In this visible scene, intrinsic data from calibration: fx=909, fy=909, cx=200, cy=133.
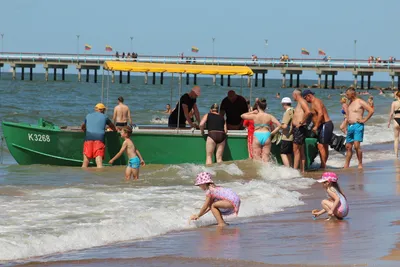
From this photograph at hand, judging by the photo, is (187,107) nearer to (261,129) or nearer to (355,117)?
(261,129)

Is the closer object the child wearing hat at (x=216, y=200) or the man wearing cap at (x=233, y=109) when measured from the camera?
the child wearing hat at (x=216, y=200)

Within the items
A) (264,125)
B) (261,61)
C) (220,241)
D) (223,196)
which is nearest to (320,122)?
(264,125)

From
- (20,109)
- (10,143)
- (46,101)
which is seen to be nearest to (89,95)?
(46,101)

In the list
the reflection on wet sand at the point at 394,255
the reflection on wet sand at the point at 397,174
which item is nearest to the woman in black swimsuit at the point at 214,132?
the reflection on wet sand at the point at 397,174

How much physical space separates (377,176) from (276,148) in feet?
5.95

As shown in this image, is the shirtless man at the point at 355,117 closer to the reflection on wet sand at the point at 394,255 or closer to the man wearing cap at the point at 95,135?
the man wearing cap at the point at 95,135

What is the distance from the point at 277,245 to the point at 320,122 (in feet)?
23.3

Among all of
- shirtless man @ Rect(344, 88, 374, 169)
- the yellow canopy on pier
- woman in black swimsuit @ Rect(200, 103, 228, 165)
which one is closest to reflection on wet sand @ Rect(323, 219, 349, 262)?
woman in black swimsuit @ Rect(200, 103, 228, 165)

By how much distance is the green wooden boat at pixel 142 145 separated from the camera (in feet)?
49.3

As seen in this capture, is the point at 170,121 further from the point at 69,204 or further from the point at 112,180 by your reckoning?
the point at 69,204

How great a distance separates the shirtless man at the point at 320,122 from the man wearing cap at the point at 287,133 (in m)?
0.31

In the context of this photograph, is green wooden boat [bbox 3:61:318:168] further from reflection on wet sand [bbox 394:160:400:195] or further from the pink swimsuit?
the pink swimsuit

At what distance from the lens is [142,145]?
15.1 meters

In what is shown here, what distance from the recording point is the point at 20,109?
42219mm
